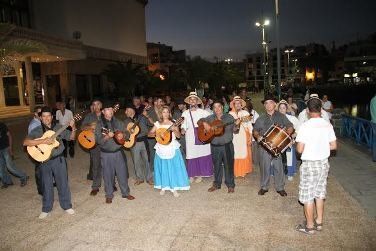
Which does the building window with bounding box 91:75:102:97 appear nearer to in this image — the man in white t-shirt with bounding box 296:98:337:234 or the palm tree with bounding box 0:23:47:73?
the palm tree with bounding box 0:23:47:73

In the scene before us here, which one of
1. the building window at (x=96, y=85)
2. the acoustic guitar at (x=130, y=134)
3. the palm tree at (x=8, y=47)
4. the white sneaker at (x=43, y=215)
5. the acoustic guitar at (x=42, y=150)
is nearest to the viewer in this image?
the acoustic guitar at (x=42, y=150)

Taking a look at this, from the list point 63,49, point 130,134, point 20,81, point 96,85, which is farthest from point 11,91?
point 130,134

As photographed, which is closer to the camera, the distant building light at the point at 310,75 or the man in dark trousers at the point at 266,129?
the man in dark trousers at the point at 266,129

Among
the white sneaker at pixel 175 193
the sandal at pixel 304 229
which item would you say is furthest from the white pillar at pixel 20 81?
the sandal at pixel 304 229

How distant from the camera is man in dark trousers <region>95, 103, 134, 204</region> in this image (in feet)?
23.2

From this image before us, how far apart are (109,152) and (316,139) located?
3888 millimetres

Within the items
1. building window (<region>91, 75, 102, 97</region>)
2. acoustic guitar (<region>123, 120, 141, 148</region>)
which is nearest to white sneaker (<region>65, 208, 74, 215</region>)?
acoustic guitar (<region>123, 120, 141, 148</region>)

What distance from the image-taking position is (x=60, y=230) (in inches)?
238

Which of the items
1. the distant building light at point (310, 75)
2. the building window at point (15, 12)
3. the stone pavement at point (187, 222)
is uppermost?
the building window at point (15, 12)

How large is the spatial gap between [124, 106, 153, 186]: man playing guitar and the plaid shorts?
13.4 ft

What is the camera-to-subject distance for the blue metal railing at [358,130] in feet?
34.7

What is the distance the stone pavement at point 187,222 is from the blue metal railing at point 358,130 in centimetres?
341

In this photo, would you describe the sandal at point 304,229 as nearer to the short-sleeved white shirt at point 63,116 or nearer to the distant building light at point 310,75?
the short-sleeved white shirt at point 63,116

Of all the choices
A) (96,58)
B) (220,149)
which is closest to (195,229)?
(220,149)
